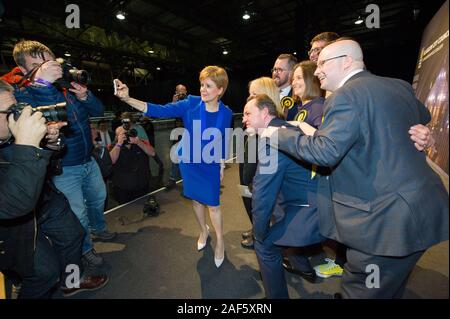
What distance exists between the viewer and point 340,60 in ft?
3.74

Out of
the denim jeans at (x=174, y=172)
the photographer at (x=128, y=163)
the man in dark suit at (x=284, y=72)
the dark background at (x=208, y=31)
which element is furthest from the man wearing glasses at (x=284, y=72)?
the dark background at (x=208, y=31)

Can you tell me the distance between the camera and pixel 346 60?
44.7 inches

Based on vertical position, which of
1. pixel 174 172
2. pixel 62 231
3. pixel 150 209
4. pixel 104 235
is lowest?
pixel 104 235

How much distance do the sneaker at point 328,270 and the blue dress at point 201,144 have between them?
1.00m

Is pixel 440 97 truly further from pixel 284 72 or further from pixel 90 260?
pixel 90 260

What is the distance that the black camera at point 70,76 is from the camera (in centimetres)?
162

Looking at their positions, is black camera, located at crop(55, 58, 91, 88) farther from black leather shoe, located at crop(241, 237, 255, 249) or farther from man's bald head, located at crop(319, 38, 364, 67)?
black leather shoe, located at crop(241, 237, 255, 249)

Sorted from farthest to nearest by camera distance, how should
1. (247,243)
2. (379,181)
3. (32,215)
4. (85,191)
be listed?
(247,243) < (85,191) < (32,215) < (379,181)

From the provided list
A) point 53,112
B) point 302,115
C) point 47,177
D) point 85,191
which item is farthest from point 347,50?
point 85,191

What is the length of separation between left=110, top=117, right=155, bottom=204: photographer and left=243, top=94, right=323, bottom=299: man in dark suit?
2058 mm

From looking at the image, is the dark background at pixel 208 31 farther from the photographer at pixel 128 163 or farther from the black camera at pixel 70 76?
the black camera at pixel 70 76

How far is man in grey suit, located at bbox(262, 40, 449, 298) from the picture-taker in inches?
38.0

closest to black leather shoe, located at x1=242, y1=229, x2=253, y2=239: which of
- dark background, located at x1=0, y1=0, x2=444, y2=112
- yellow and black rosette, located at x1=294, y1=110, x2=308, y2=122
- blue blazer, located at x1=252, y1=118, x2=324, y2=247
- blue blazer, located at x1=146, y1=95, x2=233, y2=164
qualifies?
blue blazer, located at x1=146, y1=95, x2=233, y2=164

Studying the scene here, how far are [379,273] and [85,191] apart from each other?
225cm
